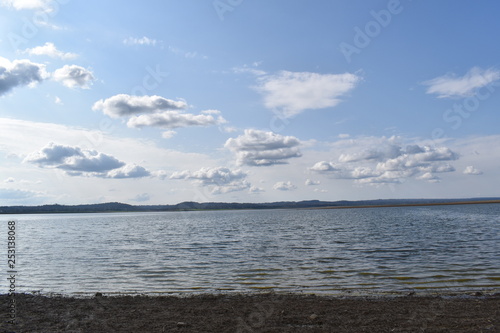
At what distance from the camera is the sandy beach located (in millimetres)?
11641

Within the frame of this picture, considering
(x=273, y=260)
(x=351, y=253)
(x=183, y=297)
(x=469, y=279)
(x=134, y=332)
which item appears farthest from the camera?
(x=351, y=253)

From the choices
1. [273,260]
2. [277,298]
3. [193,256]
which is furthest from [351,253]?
[277,298]

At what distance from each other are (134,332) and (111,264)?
769 inches

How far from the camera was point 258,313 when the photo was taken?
44.1 feet

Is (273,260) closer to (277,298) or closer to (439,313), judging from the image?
(277,298)

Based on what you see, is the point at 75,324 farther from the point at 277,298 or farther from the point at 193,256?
the point at 193,256

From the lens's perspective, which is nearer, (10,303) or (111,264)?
(10,303)

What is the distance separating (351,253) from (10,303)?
25858 millimetres

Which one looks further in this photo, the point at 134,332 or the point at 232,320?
the point at 232,320

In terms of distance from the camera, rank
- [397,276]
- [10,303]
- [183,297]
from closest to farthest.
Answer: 1. [10,303]
2. [183,297]
3. [397,276]

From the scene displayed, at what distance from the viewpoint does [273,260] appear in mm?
29312

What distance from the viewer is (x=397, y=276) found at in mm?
21688

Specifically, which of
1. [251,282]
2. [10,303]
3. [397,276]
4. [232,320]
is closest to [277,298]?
[232,320]

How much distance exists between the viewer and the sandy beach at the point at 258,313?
1164cm
